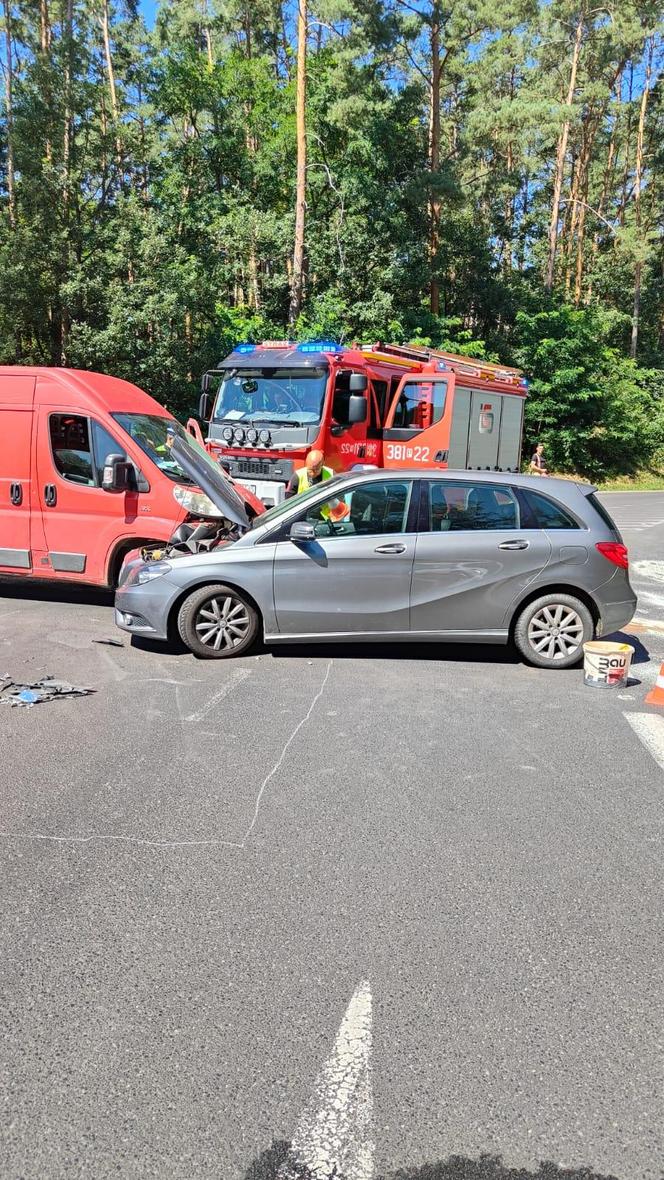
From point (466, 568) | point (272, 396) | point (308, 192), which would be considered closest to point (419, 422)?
point (272, 396)

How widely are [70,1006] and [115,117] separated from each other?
32.0m

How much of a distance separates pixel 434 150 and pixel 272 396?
2331 centimetres

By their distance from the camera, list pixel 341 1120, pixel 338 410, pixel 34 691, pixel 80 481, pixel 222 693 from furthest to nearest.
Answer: pixel 338 410 < pixel 80 481 < pixel 222 693 < pixel 34 691 < pixel 341 1120

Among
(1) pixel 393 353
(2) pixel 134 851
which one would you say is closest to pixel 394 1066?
(2) pixel 134 851

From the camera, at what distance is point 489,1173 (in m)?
2.16

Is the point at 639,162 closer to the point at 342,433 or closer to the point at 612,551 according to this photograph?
the point at 342,433

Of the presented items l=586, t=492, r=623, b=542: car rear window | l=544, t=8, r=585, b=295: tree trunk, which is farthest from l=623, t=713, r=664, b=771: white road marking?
l=544, t=8, r=585, b=295: tree trunk

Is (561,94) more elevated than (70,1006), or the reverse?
(561,94)

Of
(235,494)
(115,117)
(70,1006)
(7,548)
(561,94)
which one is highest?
(561,94)

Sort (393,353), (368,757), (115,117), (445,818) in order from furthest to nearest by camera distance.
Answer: (115,117), (393,353), (368,757), (445,818)

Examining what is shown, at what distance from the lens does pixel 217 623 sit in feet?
23.2

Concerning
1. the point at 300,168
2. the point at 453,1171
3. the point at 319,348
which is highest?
the point at 300,168

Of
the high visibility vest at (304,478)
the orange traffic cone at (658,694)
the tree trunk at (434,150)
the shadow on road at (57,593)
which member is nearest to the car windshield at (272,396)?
the high visibility vest at (304,478)

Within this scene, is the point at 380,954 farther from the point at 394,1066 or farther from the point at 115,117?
the point at 115,117
